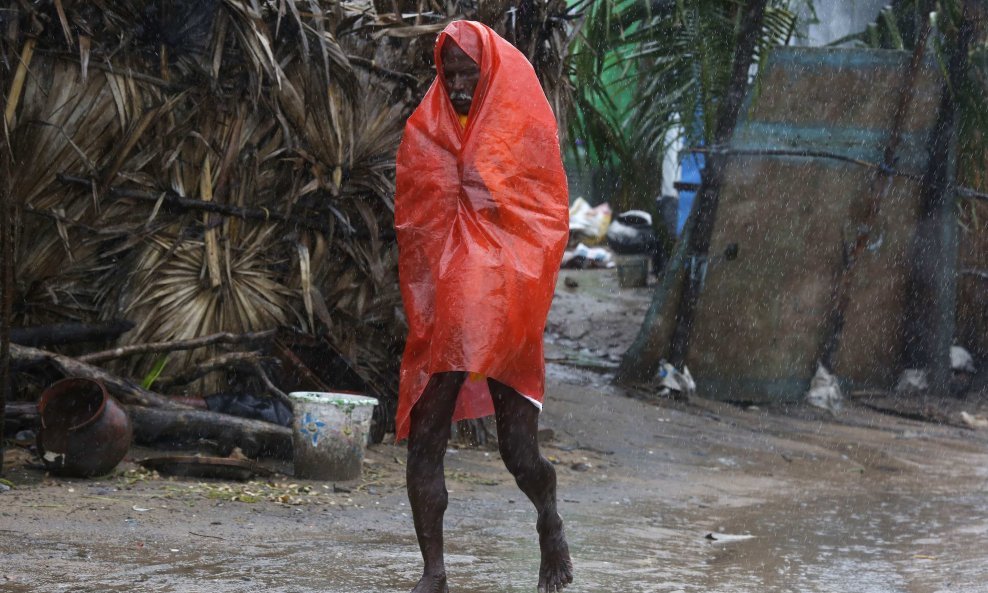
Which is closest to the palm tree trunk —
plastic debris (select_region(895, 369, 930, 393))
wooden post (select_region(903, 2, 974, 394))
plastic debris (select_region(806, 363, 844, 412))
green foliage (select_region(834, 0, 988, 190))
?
plastic debris (select_region(806, 363, 844, 412))

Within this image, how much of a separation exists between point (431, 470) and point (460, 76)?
124cm

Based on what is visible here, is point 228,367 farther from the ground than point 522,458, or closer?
closer

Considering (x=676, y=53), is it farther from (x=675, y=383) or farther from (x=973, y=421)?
(x=973, y=421)

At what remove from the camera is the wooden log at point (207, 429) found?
601 centimetres

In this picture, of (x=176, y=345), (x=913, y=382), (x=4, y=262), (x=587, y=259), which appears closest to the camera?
(x=4, y=262)

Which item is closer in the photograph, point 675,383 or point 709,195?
point 675,383

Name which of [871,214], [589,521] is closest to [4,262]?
[589,521]

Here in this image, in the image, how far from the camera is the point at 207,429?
20.0 ft

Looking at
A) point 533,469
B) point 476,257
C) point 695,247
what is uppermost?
point 476,257

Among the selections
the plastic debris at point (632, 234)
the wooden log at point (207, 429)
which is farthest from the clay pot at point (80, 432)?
the plastic debris at point (632, 234)

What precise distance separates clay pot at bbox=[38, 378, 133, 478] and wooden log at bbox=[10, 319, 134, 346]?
555 mm

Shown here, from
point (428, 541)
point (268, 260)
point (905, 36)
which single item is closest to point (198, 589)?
point (428, 541)

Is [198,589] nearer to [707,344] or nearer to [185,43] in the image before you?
[185,43]

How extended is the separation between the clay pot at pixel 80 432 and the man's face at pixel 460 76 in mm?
2602
